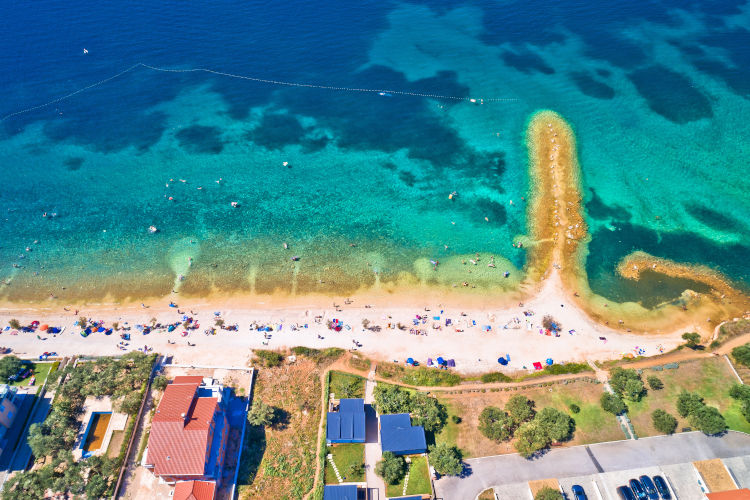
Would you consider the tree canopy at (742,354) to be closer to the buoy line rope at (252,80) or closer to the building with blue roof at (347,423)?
the building with blue roof at (347,423)

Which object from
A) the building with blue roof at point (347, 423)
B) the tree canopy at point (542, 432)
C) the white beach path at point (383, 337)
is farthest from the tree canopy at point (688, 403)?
the building with blue roof at point (347, 423)

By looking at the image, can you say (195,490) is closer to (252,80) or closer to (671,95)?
(252,80)

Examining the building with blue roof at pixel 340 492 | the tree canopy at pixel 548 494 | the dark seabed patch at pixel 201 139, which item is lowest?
the tree canopy at pixel 548 494

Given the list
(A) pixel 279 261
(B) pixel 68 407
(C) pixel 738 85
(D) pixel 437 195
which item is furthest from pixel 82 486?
(C) pixel 738 85

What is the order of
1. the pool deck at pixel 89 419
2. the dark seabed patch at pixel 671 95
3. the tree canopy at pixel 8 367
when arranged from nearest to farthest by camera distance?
the pool deck at pixel 89 419
the tree canopy at pixel 8 367
the dark seabed patch at pixel 671 95

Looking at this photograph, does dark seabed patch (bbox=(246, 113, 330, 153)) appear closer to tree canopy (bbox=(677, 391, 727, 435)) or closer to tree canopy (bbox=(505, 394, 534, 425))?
tree canopy (bbox=(505, 394, 534, 425))

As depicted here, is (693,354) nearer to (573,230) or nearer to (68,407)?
(573,230)

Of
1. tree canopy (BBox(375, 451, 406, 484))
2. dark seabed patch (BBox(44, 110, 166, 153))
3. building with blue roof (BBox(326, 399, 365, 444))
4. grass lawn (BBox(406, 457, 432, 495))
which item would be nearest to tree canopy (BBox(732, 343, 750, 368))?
grass lawn (BBox(406, 457, 432, 495))
